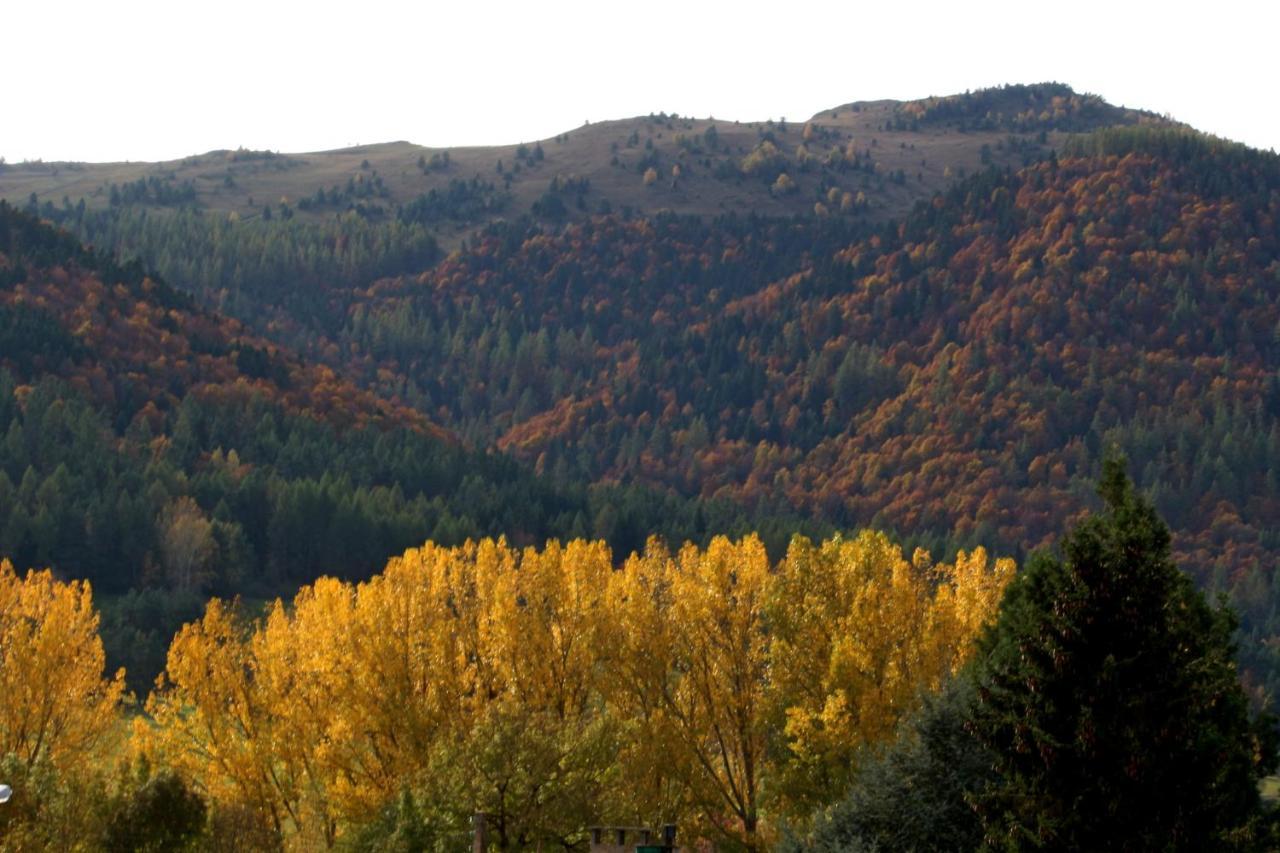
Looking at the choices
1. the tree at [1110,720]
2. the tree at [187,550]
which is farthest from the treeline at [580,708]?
the tree at [187,550]

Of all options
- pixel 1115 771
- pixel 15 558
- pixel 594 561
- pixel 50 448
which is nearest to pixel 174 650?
pixel 594 561

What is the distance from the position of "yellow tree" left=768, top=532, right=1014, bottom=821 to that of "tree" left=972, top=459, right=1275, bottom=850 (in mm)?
26229

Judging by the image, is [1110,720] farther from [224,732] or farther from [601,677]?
[224,732]

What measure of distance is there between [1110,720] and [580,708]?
4219cm

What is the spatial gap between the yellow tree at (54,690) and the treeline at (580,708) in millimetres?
127

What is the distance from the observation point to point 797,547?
74000 millimetres

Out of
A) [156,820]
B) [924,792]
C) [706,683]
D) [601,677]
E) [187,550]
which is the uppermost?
[924,792]

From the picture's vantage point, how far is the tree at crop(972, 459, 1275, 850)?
117 ft

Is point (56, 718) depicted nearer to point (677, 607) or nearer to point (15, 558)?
point (677, 607)

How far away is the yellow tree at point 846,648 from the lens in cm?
6644

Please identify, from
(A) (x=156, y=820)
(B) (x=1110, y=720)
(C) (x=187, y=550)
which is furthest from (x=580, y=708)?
(C) (x=187, y=550)

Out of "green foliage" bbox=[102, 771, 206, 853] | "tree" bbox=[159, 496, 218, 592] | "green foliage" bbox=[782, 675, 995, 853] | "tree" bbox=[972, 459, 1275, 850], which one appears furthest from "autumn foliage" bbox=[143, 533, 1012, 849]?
"tree" bbox=[159, 496, 218, 592]

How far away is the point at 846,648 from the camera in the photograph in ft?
220

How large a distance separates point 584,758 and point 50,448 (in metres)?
141
